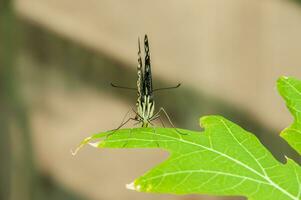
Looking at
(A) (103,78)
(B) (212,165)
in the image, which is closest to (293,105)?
(B) (212,165)

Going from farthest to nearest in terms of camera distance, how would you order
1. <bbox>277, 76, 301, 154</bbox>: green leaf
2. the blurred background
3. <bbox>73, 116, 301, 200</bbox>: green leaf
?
the blurred background → <bbox>277, 76, 301, 154</bbox>: green leaf → <bbox>73, 116, 301, 200</bbox>: green leaf

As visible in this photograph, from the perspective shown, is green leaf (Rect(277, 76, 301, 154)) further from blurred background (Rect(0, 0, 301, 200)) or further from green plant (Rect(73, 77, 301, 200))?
blurred background (Rect(0, 0, 301, 200))

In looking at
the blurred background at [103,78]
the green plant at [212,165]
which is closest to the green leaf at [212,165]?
the green plant at [212,165]

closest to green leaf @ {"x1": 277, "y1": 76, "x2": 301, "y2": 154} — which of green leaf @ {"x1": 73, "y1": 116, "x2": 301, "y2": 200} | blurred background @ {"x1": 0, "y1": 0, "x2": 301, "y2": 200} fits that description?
green leaf @ {"x1": 73, "y1": 116, "x2": 301, "y2": 200}

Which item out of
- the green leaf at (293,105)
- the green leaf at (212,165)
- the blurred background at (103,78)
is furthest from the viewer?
the blurred background at (103,78)

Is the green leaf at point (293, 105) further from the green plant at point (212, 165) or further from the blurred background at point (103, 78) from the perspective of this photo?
the blurred background at point (103, 78)

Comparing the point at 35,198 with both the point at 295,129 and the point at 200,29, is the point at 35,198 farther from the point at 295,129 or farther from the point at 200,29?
the point at 295,129
